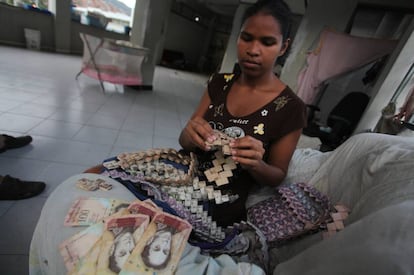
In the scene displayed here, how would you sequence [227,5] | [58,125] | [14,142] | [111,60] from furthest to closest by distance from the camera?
[227,5], [111,60], [58,125], [14,142]

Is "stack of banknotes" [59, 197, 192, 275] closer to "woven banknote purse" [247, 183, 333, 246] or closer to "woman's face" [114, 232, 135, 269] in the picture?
"woman's face" [114, 232, 135, 269]

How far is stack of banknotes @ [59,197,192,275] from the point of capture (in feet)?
1.79

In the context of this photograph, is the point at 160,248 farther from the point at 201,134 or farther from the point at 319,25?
the point at 319,25

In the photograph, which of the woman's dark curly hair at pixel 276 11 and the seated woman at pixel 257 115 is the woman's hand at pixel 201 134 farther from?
the woman's dark curly hair at pixel 276 11

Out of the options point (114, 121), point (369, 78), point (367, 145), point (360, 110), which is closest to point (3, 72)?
point (114, 121)

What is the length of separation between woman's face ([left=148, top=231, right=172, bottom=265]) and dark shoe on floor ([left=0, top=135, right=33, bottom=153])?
1.89m

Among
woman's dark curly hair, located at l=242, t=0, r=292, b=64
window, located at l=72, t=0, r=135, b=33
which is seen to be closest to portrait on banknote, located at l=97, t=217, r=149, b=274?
woman's dark curly hair, located at l=242, t=0, r=292, b=64

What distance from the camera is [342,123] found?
2668 mm

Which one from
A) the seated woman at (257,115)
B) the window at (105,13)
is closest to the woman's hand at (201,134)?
the seated woman at (257,115)

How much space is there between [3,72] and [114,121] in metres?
2.27

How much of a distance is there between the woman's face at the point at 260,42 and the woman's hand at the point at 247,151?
316 millimetres

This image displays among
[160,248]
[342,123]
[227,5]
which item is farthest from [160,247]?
[227,5]

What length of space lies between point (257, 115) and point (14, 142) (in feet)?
6.70

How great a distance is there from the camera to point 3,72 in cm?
353
